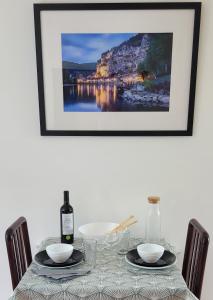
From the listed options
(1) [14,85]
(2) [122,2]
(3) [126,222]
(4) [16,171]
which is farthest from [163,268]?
(2) [122,2]

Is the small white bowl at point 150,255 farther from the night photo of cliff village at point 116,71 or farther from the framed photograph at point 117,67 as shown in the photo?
the night photo of cliff village at point 116,71

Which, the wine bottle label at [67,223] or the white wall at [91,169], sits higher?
the white wall at [91,169]

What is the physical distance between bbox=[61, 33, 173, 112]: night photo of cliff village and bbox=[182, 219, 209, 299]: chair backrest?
0.66 metres

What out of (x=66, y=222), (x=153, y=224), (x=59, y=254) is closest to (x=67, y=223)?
(x=66, y=222)

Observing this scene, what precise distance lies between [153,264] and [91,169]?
0.64 m

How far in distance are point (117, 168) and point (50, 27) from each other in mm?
830

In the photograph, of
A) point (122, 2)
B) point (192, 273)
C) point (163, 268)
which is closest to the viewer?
point (163, 268)

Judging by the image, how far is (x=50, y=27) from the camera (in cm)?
163

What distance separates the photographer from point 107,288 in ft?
3.99

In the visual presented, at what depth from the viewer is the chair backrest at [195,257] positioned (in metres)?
1.38

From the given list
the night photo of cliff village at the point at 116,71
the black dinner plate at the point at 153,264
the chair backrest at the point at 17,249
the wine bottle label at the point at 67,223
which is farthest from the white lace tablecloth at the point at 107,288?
the night photo of cliff village at the point at 116,71

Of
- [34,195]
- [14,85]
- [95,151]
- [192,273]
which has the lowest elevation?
[192,273]

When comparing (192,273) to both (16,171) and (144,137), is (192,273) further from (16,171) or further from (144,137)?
(16,171)

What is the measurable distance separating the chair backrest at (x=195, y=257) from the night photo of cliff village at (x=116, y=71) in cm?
66
